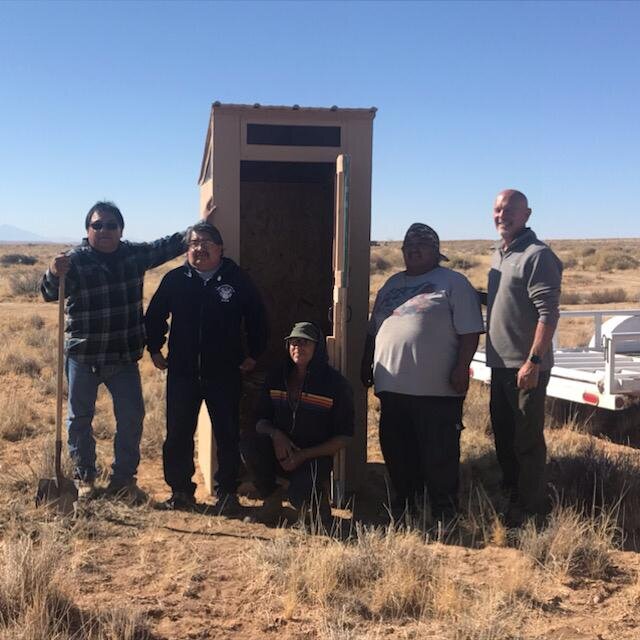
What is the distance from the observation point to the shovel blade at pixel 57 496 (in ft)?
16.1

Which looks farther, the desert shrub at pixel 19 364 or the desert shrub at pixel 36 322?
the desert shrub at pixel 36 322

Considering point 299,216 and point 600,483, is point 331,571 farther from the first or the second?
point 299,216

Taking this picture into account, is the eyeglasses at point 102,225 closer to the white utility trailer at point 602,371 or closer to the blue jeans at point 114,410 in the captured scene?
the blue jeans at point 114,410

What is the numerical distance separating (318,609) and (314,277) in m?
3.71

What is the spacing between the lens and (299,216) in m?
6.81

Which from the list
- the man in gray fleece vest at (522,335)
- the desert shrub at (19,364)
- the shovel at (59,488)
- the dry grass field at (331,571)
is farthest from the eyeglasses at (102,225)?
the desert shrub at (19,364)

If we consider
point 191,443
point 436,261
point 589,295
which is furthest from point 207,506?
point 589,295

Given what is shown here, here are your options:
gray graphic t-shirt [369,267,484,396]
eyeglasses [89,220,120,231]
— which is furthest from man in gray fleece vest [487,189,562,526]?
eyeglasses [89,220,120,231]

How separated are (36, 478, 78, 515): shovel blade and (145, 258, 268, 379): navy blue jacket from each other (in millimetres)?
1110

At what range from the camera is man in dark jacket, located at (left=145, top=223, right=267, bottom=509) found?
5039 millimetres

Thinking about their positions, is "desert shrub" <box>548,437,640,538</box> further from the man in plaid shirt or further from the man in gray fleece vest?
the man in plaid shirt

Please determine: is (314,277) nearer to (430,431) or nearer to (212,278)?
(212,278)

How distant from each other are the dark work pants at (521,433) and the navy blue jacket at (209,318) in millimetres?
1714

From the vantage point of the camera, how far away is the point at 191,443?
530cm
